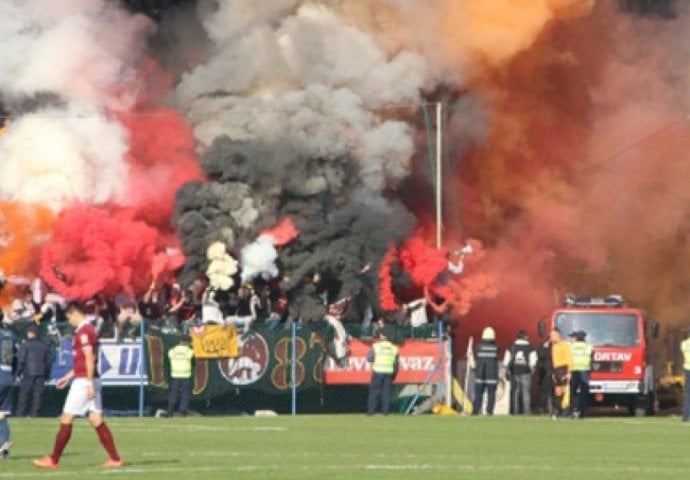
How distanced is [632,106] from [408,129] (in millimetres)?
9161

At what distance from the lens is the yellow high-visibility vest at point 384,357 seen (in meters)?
47.1

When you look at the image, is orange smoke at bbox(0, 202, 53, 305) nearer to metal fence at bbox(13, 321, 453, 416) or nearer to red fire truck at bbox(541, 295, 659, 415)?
metal fence at bbox(13, 321, 453, 416)

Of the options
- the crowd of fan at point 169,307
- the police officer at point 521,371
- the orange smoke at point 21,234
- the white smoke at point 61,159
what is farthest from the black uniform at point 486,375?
the orange smoke at point 21,234

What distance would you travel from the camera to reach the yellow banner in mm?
48594

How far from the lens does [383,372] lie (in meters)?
47.1

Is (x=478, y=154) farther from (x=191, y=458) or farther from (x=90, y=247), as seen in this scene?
(x=191, y=458)

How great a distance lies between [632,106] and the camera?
60.5m

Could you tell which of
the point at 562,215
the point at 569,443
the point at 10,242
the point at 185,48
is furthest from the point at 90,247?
the point at 569,443

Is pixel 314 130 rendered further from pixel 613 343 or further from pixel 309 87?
pixel 613 343

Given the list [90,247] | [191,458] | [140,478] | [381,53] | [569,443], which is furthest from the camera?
[381,53]

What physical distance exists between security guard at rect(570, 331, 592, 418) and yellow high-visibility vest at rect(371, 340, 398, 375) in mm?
4317

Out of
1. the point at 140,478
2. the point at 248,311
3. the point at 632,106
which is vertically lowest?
the point at 140,478

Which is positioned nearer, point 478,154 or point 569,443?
point 569,443

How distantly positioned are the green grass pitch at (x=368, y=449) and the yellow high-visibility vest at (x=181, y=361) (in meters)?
2.41
